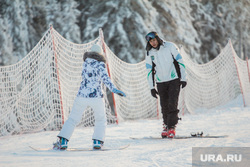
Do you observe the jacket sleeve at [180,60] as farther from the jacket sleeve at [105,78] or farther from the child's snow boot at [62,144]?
the child's snow boot at [62,144]

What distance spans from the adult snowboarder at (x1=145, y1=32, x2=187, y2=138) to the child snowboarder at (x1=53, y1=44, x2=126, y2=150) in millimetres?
1033

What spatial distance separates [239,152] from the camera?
338cm

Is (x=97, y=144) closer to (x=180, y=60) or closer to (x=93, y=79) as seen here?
(x=93, y=79)

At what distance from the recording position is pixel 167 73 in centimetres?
474

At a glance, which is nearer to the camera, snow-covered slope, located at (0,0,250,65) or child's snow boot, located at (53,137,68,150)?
child's snow boot, located at (53,137,68,150)

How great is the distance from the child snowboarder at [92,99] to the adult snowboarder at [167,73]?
1.03m

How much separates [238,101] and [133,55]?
4.65 metres

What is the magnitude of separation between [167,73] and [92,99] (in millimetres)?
1343

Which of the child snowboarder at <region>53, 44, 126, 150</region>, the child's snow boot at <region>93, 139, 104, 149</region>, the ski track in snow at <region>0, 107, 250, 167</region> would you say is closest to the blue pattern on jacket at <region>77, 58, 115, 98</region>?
the child snowboarder at <region>53, 44, 126, 150</region>

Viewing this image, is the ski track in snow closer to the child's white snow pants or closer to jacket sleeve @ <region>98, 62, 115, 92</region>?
the child's white snow pants

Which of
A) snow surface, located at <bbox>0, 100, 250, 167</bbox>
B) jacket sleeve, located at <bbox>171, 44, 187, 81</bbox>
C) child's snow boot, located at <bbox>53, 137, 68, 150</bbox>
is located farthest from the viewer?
jacket sleeve, located at <bbox>171, 44, 187, 81</bbox>

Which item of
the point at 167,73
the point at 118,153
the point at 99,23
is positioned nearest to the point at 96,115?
the point at 118,153

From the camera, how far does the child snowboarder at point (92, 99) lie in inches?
152

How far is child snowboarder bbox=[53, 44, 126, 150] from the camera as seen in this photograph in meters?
3.85
